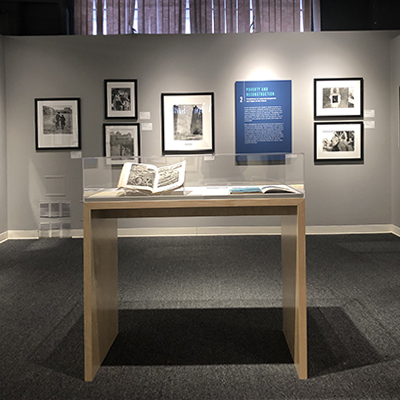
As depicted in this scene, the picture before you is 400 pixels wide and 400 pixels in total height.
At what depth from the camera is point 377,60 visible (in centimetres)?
632

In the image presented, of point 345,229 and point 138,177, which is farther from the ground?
point 138,177

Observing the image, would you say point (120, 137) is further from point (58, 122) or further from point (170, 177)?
point (170, 177)

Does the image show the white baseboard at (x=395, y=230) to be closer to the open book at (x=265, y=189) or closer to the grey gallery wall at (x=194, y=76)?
the grey gallery wall at (x=194, y=76)

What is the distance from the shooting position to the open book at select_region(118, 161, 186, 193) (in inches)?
88.1

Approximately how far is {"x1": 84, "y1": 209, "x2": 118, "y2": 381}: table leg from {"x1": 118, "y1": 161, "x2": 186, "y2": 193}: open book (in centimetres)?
27

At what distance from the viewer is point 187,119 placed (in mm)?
6316

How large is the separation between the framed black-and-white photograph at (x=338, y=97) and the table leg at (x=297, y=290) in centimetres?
428

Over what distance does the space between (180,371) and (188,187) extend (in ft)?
3.28

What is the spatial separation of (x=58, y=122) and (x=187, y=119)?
6.51 ft

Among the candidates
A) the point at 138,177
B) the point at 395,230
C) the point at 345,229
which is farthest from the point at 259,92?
the point at 138,177

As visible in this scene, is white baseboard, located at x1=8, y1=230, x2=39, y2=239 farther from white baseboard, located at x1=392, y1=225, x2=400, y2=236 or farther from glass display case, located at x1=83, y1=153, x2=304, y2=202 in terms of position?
white baseboard, located at x1=392, y1=225, x2=400, y2=236

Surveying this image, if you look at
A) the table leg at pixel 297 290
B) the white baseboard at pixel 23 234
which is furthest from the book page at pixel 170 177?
the white baseboard at pixel 23 234

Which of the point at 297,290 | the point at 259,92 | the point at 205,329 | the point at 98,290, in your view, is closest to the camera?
the point at 297,290

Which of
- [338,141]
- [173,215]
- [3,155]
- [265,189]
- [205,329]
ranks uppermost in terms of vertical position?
[338,141]
